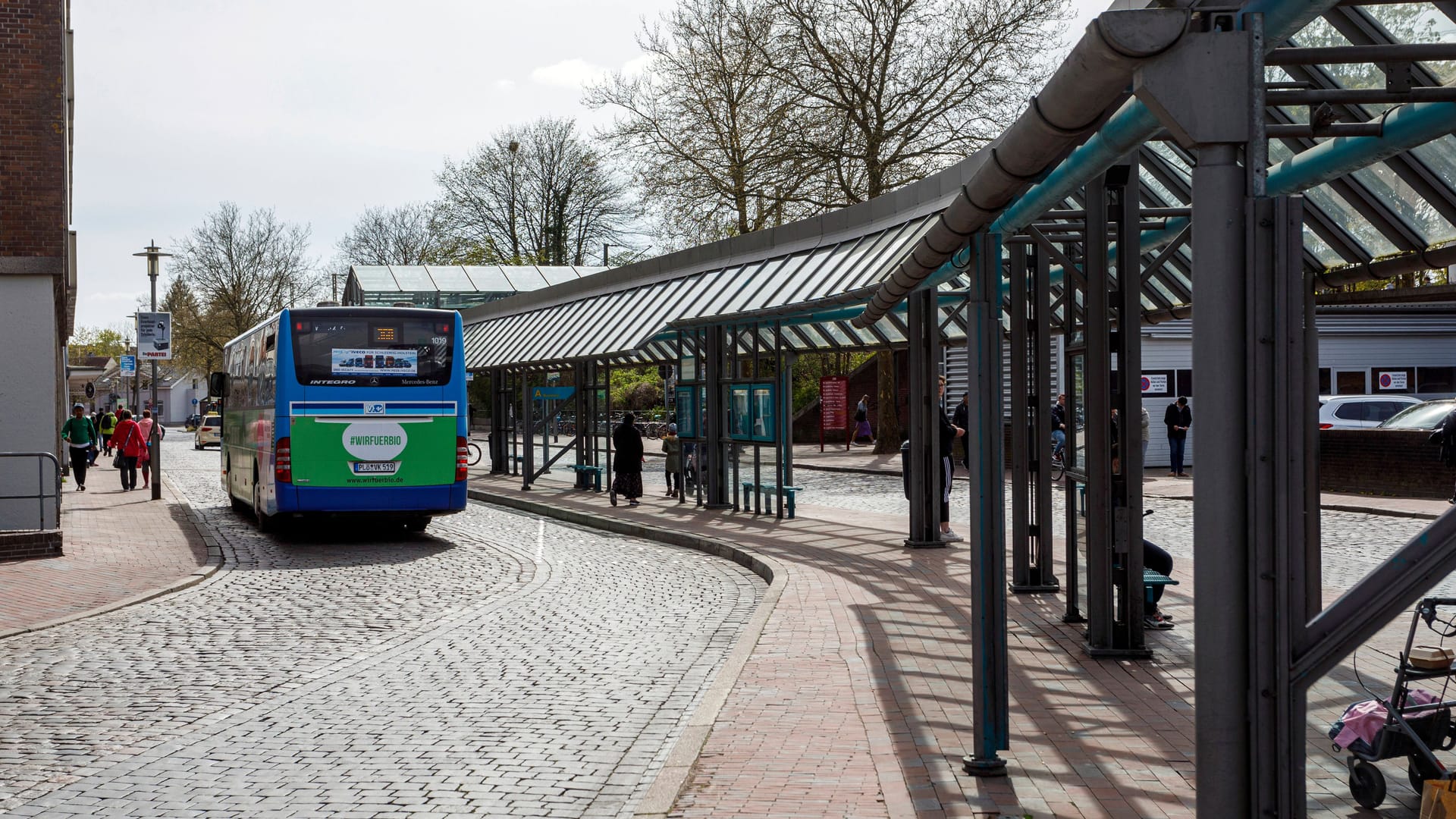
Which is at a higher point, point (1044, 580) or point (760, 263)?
point (760, 263)

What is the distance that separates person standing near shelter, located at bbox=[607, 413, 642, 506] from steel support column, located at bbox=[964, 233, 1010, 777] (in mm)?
16622

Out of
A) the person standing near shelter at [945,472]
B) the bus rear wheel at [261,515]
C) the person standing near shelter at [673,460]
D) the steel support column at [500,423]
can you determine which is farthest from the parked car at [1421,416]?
the steel support column at [500,423]

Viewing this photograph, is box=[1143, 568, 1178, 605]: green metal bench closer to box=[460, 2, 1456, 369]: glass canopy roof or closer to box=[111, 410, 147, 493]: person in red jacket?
box=[460, 2, 1456, 369]: glass canopy roof

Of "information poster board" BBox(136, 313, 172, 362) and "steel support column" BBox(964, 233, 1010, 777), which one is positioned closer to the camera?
"steel support column" BBox(964, 233, 1010, 777)

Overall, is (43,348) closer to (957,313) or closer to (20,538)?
(20,538)

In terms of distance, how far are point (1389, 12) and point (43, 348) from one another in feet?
52.9

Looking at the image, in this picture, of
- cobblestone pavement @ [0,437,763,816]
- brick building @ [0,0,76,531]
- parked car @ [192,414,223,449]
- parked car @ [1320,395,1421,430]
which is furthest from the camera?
parked car @ [192,414,223,449]

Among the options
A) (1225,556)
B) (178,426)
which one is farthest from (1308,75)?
(178,426)

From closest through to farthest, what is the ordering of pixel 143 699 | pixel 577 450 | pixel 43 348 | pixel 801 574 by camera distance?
pixel 143 699
pixel 801 574
pixel 43 348
pixel 577 450

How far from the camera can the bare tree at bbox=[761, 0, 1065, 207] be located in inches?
1286

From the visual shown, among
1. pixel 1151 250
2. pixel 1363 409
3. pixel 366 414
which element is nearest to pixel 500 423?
pixel 366 414

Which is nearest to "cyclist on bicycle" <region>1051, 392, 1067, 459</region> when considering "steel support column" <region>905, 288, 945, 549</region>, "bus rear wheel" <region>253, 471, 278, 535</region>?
"steel support column" <region>905, 288, 945, 549</region>

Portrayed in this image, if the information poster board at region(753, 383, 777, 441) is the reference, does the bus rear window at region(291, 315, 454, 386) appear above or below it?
above

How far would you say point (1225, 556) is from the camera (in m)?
3.42
